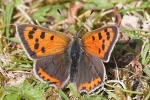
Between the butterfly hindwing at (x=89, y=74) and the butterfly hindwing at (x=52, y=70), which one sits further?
the butterfly hindwing at (x=52, y=70)

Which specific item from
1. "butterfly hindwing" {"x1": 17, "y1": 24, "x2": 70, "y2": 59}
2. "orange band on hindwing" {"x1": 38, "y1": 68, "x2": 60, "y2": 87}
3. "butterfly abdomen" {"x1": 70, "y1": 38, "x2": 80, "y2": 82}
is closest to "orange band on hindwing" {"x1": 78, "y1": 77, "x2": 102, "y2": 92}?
Result: "butterfly abdomen" {"x1": 70, "y1": 38, "x2": 80, "y2": 82}

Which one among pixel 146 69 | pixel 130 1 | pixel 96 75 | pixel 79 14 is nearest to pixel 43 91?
pixel 96 75

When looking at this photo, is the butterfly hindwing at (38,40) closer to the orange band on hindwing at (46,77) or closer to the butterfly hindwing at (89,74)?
the orange band on hindwing at (46,77)

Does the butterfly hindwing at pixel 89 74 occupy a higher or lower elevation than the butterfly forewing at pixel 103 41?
lower

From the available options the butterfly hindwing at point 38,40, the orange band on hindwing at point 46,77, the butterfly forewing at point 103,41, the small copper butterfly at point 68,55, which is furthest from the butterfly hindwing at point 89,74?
the butterfly hindwing at point 38,40

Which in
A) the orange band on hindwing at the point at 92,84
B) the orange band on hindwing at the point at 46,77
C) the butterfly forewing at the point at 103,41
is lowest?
the orange band on hindwing at the point at 92,84

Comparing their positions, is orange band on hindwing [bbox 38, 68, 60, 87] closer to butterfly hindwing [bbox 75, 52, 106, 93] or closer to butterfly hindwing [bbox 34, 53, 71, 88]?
butterfly hindwing [bbox 34, 53, 71, 88]
